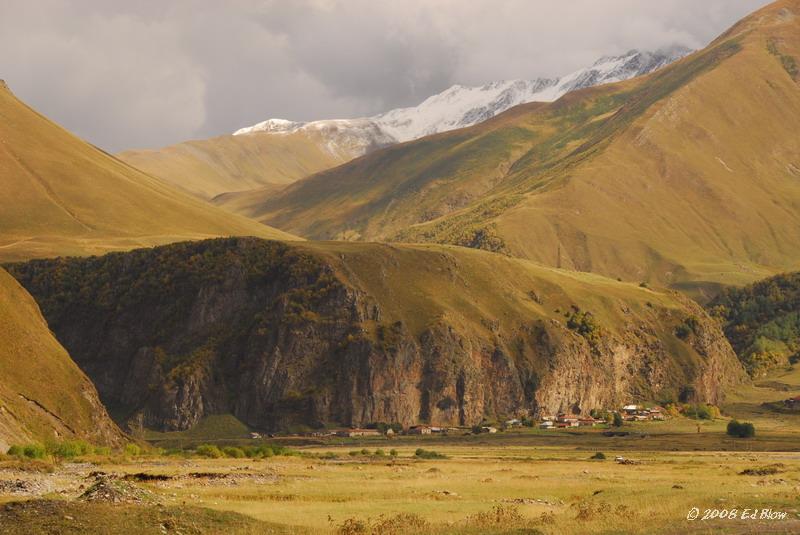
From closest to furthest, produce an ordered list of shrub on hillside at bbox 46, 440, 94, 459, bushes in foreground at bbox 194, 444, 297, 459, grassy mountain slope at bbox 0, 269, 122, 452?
1. shrub on hillside at bbox 46, 440, 94, 459
2. grassy mountain slope at bbox 0, 269, 122, 452
3. bushes in foreground at bbox 194, 444, 297, 459

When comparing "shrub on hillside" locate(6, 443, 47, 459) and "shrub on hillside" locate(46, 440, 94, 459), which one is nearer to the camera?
"shrub on hillside" locate(6, 443, 47, 459)

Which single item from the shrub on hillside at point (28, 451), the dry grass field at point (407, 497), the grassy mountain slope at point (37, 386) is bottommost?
the dry grass field at point (407, 497)

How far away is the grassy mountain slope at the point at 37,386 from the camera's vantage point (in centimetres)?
10206

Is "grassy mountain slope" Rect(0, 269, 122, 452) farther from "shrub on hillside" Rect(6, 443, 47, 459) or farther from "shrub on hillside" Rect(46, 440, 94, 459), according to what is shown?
"shrub on hillside" Rect(6, 443, 47, 459)

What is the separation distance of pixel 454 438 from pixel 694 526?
471 ft

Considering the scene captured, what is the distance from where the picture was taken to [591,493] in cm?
7831

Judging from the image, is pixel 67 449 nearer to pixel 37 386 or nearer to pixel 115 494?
pixel 37 386

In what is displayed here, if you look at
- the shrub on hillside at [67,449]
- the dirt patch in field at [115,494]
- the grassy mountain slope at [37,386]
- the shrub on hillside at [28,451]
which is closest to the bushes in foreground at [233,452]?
the grassy mountain slope at [37,386]

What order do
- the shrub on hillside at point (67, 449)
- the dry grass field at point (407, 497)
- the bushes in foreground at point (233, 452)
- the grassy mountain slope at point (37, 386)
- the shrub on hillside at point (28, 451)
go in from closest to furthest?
the dry grass field at point (407, 497)
the shrub on hillside at point (28, 451)
the shrub on hillside at point (67, 449)
the grassy mountain slope at point (37, 386)
the bushes in foreground at point (233, 452)

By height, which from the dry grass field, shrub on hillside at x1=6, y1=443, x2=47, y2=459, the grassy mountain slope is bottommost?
the dry grass field

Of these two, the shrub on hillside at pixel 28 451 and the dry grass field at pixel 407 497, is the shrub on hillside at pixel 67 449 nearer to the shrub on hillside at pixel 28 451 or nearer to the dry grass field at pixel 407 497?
the shrub on hillside at pixel 28 451

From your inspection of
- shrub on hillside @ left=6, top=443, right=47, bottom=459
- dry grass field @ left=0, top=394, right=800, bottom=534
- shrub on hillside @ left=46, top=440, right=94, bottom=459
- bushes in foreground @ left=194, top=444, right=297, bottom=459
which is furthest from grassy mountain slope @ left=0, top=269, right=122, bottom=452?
dry grass field @ left=0, top=394, right=800, bottom=534

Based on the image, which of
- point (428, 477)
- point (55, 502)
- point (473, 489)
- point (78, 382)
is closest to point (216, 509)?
point (55, 502)

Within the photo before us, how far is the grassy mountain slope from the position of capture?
335ft
